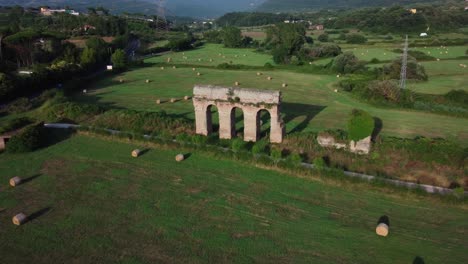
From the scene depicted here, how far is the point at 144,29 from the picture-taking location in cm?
11919

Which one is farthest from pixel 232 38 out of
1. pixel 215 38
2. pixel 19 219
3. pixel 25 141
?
pixel 19 219

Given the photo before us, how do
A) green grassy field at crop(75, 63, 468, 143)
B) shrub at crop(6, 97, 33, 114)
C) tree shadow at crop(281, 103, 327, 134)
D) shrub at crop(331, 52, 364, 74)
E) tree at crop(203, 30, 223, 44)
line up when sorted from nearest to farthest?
tree shadow at crop(281, 103, 327, 134)
green grassy field at crop(75, 63, 468, 143)
shrub at crop(6, 97, 33, 114)
shrub at crop(331, 52, 364, 74)
tree at crop(203, 30, 223, 44)

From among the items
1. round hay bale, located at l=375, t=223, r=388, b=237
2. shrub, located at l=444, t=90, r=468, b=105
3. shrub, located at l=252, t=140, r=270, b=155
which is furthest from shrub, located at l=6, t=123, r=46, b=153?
shrub, located at l=444, t=90, r=468, b=105

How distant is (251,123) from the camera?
A: 2805cm

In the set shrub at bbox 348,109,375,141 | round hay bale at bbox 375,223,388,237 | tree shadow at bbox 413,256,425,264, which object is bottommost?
tree shadow at bbox 413,256,425,264

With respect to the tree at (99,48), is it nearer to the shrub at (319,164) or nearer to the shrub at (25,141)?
the shrub at (25,141)

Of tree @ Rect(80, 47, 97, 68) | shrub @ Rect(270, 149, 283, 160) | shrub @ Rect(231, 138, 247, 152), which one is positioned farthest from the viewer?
tree @ Rect(80, 47, 97, 68)

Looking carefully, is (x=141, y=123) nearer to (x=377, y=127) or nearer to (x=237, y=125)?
(x=237, y=125)

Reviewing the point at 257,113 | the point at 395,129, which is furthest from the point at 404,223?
the point at 395,129

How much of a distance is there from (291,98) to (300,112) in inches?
257

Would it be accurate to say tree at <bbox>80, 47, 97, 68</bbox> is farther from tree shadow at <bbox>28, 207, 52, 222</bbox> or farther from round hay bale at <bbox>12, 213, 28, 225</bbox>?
round hay bale at <bbox>12, 213, 28, 225</bbox>

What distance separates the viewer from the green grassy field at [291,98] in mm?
33344

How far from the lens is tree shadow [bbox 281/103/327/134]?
109ft

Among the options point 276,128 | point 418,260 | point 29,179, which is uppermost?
point 276,128
